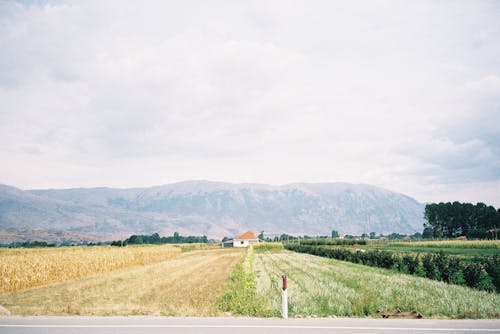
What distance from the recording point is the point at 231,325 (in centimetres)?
1207

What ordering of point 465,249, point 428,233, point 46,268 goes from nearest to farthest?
point 46,268
point 465,249
point 428,233

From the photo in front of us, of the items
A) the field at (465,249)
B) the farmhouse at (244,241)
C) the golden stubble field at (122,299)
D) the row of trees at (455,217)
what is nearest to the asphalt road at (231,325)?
the golden stubble field at (122,299)

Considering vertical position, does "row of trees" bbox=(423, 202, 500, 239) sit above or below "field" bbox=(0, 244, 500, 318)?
above

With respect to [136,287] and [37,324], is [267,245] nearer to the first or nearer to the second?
[136,287]

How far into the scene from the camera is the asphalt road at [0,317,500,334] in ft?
37.2

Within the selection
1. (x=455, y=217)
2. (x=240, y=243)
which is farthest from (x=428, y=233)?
(x=240, y=243)

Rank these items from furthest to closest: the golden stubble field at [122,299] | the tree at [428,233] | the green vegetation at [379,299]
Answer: the tree at [428,233] < the golden stubble field at [122,299] < the green vegetation at [379,299]

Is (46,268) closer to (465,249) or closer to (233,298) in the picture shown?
(233,298)

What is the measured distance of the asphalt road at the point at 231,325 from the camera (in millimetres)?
11344

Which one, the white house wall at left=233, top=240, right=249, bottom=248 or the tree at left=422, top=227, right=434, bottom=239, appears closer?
the white house wall at left=233, top=240, right=249, bottom=248

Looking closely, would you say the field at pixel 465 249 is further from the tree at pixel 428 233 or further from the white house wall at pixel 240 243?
the tree at pixel 428 233

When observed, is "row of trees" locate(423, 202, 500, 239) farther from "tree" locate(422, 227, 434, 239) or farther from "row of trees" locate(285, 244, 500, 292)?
"row of trees" locate(285, 244, 500, 292)

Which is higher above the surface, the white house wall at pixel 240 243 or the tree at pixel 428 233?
the tree at pixel 428 233

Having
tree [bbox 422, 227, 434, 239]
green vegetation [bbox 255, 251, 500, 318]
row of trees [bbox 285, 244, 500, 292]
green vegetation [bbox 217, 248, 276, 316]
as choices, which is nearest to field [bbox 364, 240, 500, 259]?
row of trees [bbox 285, 244, 500, 292]
